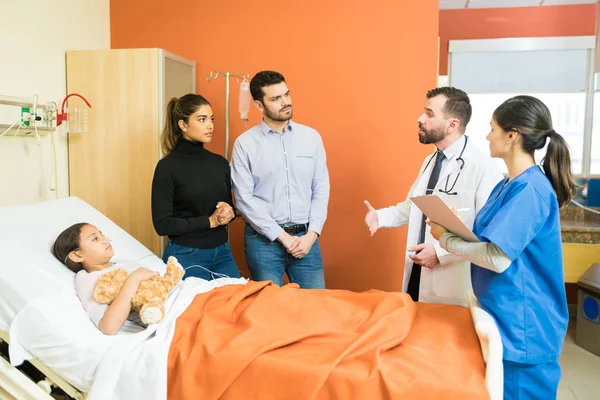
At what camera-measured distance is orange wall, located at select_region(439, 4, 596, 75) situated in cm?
421

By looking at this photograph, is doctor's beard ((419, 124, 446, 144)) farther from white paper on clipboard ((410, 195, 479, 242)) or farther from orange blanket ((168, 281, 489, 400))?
orange blanket ((168, 281, 489, 400))

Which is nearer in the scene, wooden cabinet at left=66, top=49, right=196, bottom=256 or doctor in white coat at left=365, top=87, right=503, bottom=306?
doctor in white coat at left=365, top=87, right=503, bottom=306

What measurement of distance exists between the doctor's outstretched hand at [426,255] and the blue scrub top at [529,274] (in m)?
0.53

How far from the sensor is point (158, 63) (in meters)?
2.82

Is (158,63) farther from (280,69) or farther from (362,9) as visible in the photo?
(362,9)

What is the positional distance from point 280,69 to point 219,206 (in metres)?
1.19

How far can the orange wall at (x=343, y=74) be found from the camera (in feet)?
10.1

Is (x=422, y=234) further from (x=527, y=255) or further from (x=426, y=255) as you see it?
(x=527, y=255)

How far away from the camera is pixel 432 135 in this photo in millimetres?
2246

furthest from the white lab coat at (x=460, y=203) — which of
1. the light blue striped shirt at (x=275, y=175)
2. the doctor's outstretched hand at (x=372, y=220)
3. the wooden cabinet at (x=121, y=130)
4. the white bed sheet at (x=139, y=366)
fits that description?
the wooden cabinet at (x=121, y=130)

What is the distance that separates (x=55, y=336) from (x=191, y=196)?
905mm

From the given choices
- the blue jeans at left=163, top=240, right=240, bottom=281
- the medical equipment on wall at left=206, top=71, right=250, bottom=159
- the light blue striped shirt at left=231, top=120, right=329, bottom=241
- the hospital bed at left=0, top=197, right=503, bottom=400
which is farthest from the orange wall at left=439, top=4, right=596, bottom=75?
the hospital bed at left=0, top=197, right=503, bottom=400

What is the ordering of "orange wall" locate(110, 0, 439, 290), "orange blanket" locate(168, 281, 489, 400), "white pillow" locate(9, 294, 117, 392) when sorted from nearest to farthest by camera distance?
1. "orange blanket" locate(168, 281, 489, 400)
2. "white pillow" locate(9, 294, 117, 392)
3. "orange wall" locate(110, 0, 439, 290)

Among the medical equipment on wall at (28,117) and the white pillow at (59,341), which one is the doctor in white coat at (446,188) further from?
the medical equipment on wall at (28,117)
